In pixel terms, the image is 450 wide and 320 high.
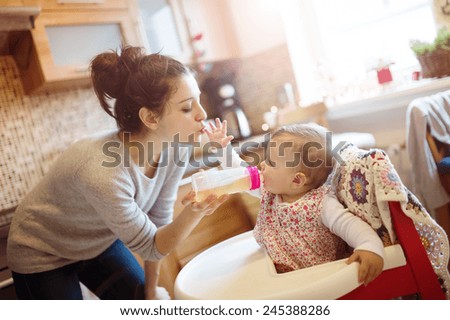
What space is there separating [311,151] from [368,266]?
0.20 m

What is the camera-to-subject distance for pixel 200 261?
68cm

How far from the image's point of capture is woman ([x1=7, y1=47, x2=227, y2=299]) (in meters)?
0.66

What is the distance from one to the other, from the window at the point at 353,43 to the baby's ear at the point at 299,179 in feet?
2.60

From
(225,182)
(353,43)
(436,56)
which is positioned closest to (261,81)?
(353,43)

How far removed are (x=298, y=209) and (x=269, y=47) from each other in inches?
29.0

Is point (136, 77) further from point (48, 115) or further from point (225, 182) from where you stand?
point (48, 115)

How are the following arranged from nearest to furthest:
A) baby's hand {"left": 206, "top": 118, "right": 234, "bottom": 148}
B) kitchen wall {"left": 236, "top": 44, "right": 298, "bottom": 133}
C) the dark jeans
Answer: baby's hand {"left": 206, "top": 118, "right": 234, "bottom": 148} < the dark jeans < kitchen wall {"left": 236, "top": 44, "right": 298, "bottom": 133}

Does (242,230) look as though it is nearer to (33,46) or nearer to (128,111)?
(128,111)

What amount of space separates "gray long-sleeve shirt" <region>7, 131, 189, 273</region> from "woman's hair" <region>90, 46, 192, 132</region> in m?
0.10

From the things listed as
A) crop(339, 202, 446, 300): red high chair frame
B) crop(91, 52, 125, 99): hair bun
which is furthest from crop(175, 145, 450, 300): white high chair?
crop(91, 52, 125, 99): hair bun

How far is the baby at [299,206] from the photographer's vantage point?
60 cm

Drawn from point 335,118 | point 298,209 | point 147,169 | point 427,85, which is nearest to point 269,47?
point 335,118

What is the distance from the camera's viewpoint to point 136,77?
0.66m

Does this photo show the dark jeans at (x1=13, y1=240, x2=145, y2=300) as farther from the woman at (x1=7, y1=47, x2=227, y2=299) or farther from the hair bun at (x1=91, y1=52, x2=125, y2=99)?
the hair bun at (x1=91, y1=52, x2=125, y2=99)
